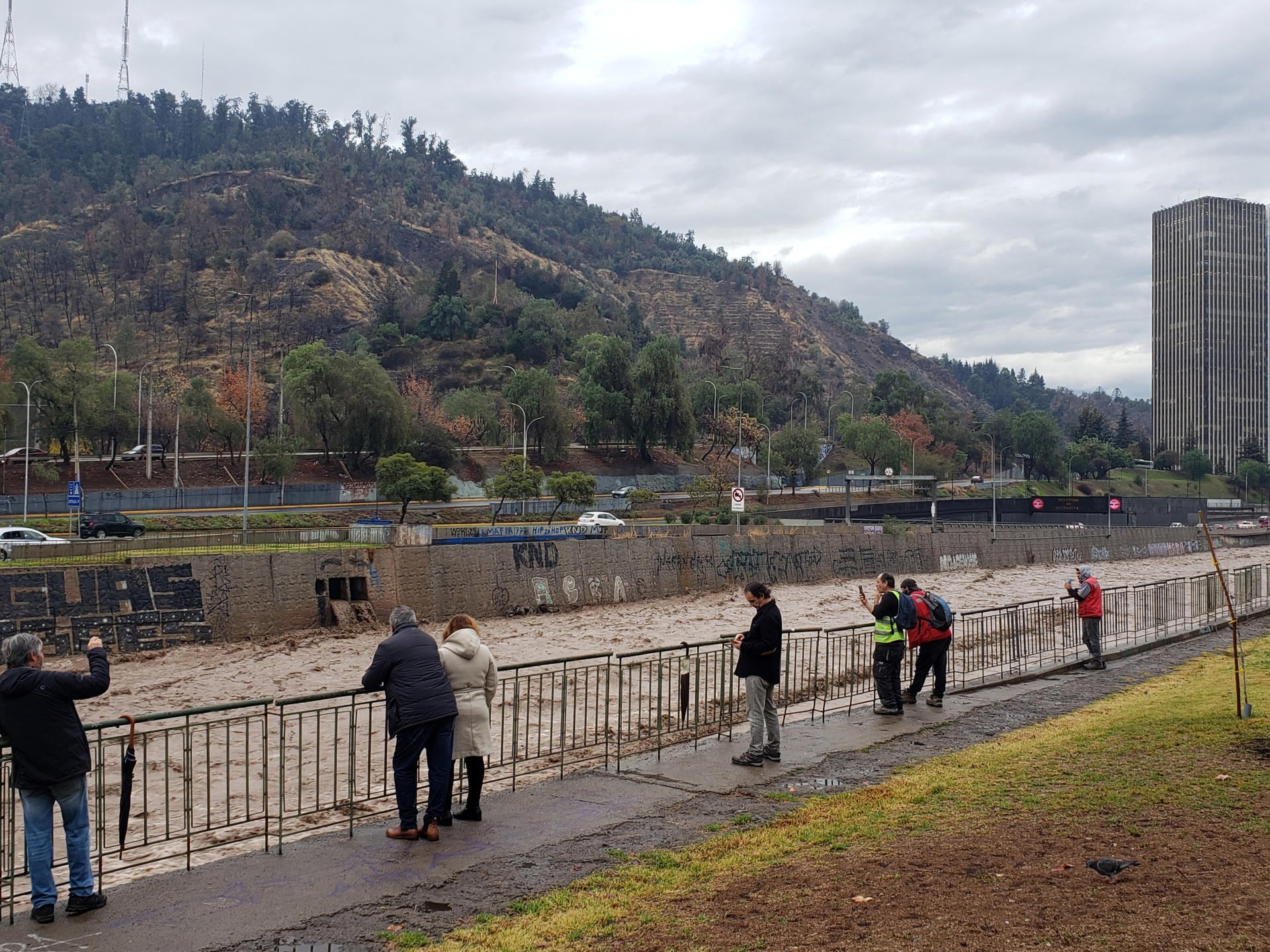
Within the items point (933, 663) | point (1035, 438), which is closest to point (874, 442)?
point (1035, 438)

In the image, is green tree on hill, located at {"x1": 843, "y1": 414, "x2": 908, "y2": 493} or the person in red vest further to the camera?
green tree on hill, located at {"x1": 843, "y1": 414, "x2": 908, "y2": 493}

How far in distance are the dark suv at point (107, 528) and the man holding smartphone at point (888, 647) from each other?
3764 centimetres

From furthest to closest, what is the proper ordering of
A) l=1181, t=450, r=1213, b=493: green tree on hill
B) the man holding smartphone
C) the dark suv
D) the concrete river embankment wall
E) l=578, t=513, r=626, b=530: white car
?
1. l=1181, t=450, r=1213, b=493: green tree on hill
2. l=578, t=513, r=626, b=530: white car
3. the dark suv
4. the concrete river embankment wall
5. the man holding smartphone

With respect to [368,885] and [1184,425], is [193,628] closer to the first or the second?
[368,885]

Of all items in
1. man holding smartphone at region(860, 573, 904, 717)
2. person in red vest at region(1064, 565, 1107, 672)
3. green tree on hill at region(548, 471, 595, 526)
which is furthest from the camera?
green tree on hill at region(548, 471, 595, 526)

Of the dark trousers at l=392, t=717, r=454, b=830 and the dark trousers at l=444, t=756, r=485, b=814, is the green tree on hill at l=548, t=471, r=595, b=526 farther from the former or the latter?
the dark trousers at l=392, t=717, r=454, b=830

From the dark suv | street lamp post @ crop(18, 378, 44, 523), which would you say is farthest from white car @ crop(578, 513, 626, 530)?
street lamp post @ crop(18, 378, 44, 523)

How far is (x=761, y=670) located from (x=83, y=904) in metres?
5.98

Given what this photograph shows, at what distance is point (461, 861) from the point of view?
292 inches

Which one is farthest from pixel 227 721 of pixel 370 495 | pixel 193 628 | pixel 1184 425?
pixel 1184 425

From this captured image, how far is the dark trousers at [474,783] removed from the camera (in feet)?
26.6

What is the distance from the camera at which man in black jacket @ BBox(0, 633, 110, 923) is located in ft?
20.5

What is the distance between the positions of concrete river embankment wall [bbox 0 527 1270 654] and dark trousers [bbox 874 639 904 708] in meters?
17.2

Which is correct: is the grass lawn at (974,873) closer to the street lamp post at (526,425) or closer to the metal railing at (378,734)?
the metal railing at (378,734)
